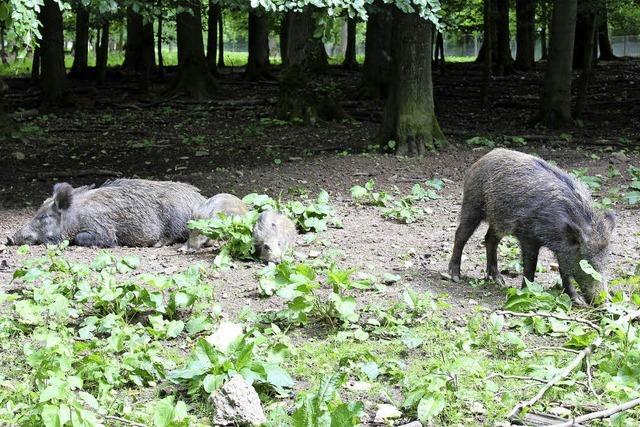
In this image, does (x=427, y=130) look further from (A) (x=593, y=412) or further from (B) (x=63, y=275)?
(A) (x=593, y=412)

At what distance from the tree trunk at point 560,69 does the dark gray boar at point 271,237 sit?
869 centimetres

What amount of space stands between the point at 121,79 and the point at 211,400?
2209cm

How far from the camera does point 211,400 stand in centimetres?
410

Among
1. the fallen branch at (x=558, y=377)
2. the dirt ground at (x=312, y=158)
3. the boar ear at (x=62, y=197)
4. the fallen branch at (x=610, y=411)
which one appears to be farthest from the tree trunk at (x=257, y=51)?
the fallen branch at (x=610, y=411)

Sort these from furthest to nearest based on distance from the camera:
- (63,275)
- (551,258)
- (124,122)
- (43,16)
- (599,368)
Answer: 1. (43,16)
2. (124,122)
3. (551,258)
4. (63,275)
5. (599,368)

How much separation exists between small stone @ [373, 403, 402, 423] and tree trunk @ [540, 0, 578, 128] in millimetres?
11280

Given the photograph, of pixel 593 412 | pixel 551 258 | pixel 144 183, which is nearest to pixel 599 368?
pixel 593 412

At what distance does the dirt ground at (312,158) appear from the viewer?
7.06 metres

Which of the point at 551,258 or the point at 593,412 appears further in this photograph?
the point at 551,258

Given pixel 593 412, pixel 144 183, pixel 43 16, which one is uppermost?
pixel 43 16

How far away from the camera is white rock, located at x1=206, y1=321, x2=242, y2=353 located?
448 centimetres

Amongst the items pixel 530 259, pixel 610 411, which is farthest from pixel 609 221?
pixel 610 411

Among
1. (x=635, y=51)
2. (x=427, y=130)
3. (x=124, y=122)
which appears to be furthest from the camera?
(x=635, y=51)

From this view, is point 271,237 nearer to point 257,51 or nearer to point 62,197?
point 62,197
